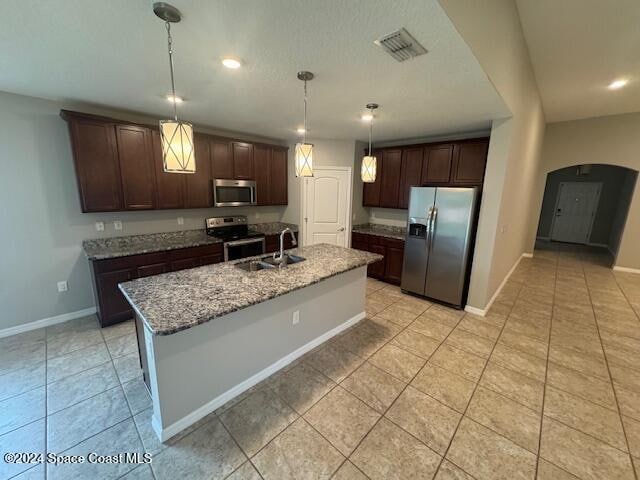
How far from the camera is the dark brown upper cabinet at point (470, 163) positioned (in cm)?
362

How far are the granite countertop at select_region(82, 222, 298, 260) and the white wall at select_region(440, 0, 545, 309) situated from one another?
3524 millimetres

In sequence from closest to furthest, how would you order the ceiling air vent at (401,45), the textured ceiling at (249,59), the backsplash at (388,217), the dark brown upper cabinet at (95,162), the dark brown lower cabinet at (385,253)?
the textured ceiling at (249,59) → the ceiling air vent at (401,45) → the dark brown upper cabinet at (95,162) → the dark brown lower cabinet at (385,253) → the backsplash at (388,217)

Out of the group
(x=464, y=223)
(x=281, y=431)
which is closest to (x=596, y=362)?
(x=464, y=223)

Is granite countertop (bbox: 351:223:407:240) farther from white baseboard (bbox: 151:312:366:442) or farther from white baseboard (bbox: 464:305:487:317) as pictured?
white baseboard (bbox: 151:312:366:442)

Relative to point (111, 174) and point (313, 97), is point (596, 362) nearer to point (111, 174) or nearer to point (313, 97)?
point (313, 97)

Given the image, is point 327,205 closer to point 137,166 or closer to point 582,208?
point 137,166

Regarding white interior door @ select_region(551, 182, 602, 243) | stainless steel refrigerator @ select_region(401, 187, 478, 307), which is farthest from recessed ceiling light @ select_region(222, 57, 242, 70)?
white interior door @ select_region(551, 182, 602, 243)

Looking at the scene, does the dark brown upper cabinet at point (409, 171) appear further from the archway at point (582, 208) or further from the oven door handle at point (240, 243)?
the archway at point (582, 208)

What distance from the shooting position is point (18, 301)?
290 cm

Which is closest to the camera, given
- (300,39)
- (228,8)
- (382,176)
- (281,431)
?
(228,8)

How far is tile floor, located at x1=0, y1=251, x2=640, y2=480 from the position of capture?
1611mm

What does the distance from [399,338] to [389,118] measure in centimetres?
269

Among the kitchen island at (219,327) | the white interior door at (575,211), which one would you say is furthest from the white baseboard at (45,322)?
the white interior door at (575,211)

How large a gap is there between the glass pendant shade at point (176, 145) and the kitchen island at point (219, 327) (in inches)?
34.2
